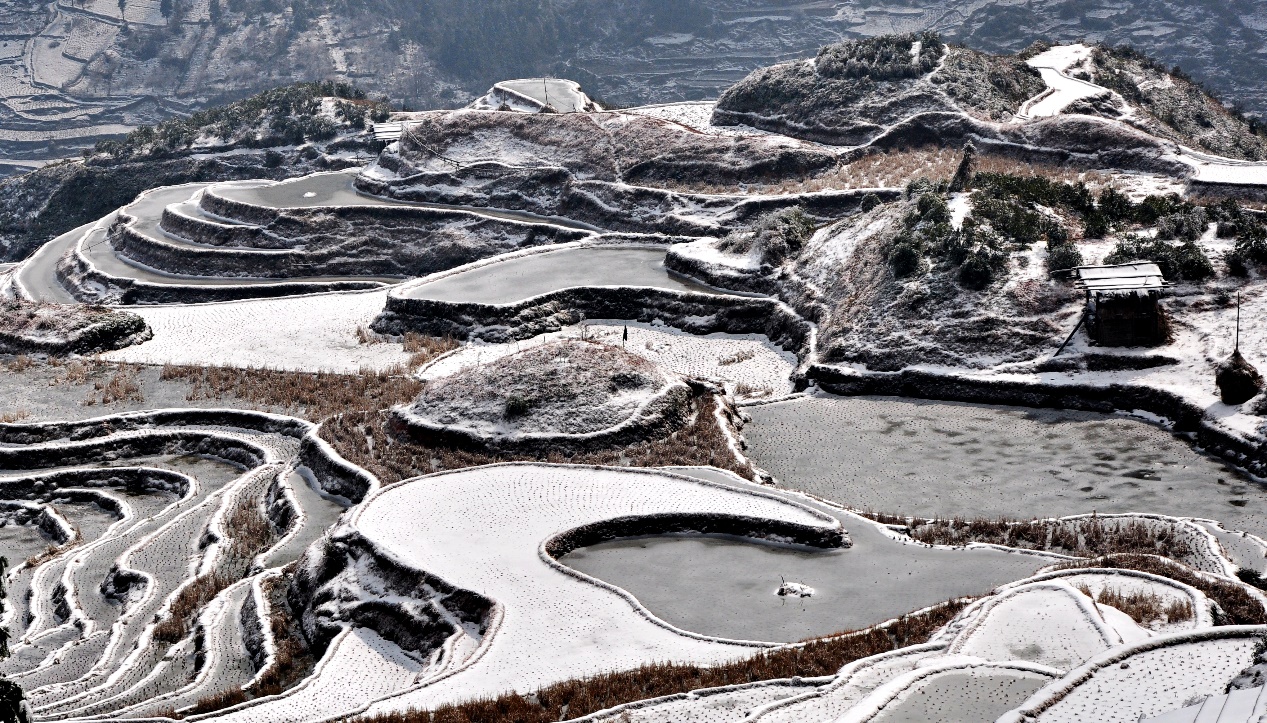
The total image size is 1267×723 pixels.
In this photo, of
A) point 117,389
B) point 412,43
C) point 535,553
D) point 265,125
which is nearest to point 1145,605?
point 535,553

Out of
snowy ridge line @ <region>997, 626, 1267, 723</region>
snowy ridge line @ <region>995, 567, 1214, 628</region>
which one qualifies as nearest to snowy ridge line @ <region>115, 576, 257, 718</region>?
snowy ridge line @ <region>995, 567, 1214, 628</region>

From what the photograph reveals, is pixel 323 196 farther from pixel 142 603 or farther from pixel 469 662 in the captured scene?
pixel 469 662

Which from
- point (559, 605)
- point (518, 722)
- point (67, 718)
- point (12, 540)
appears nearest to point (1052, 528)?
point (559, 605)

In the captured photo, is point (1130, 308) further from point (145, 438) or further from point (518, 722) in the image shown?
point (145, 438)

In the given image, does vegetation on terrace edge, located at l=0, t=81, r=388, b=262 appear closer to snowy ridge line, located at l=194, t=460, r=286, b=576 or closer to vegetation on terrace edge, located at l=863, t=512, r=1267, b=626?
snowy ridge line, located at l=194, t=460, r=286, b=576

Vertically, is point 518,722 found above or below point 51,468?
above
